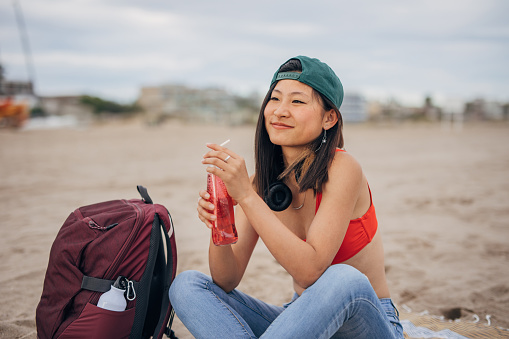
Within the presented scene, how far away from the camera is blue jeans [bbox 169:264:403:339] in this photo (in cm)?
160

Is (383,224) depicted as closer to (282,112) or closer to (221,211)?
(282,112)

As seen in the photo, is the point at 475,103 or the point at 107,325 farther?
the point at 475,103

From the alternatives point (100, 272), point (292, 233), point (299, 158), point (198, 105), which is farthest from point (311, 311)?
point (198, 105)

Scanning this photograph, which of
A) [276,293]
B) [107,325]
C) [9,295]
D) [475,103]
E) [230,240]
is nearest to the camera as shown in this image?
[230,240]

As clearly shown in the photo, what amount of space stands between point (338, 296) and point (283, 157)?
3.04ft

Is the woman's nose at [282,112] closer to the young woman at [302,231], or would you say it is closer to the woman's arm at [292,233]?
the young woman at [302,231]

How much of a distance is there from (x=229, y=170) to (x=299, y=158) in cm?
54

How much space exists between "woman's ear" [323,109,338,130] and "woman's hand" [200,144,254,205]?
574 mm

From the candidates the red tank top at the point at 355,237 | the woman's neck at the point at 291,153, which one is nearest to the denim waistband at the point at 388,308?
the red tank top at the point at 355,237

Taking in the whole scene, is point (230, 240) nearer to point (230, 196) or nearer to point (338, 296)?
point (230, 196)

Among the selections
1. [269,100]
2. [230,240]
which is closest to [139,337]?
[230,240]

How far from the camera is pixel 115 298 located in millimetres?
1938

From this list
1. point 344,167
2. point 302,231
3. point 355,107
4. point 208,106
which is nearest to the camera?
point 344,167

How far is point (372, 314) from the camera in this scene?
1.68 meters
